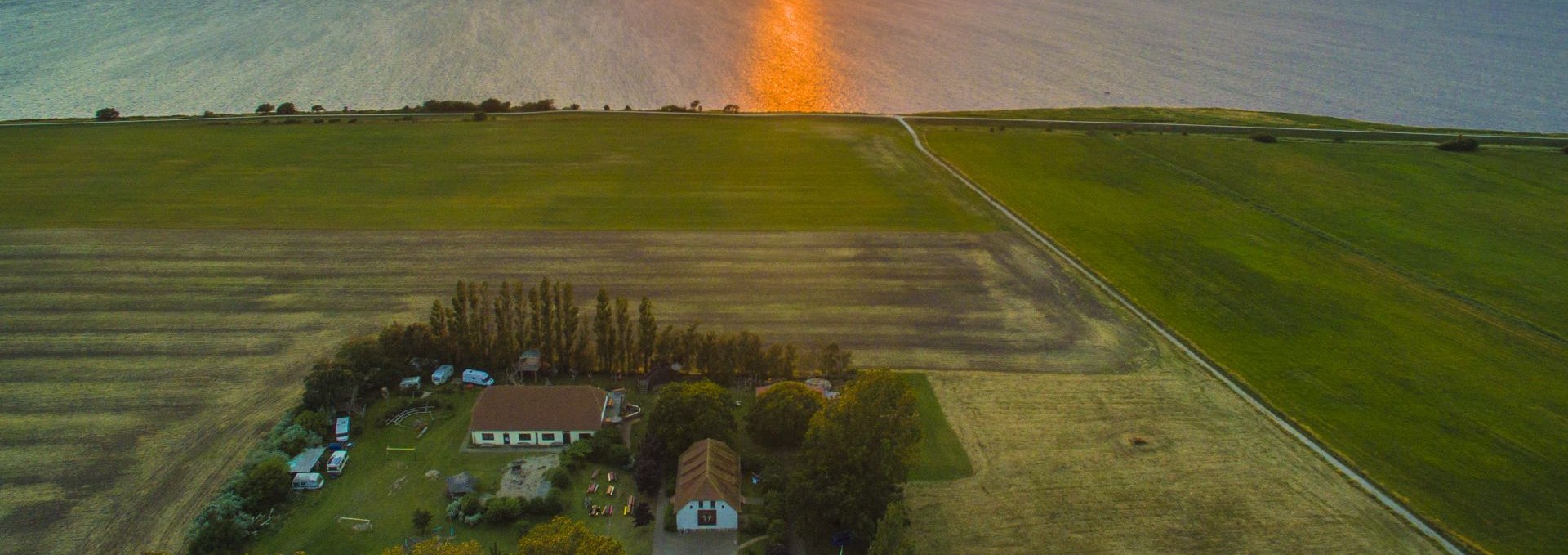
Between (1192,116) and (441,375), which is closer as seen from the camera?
(441,375)

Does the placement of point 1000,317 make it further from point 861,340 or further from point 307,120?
point 307,120

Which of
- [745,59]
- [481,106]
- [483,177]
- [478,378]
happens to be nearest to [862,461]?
[478,378]

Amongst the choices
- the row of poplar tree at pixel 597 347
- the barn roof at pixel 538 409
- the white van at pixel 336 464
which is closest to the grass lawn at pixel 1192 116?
the row of poplar tree at pixel 597 347

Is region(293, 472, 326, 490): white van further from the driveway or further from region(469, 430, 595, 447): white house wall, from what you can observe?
the driveway

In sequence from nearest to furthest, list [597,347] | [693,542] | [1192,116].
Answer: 1. [693,542]
2. [597,347]
3. [1192,116]

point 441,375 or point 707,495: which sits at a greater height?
point 441,375

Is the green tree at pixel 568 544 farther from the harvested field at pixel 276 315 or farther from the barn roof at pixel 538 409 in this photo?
the harvested field at pixel 276 315

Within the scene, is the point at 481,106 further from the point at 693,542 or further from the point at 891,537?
the point at 891,537

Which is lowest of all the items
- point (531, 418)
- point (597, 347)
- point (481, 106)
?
point (531, 418)
